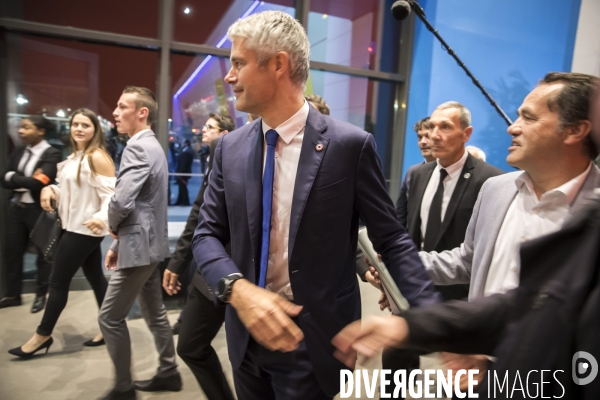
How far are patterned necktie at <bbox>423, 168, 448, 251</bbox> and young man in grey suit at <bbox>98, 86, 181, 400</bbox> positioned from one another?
1582mm

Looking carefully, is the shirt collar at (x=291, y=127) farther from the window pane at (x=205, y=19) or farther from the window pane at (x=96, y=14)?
the window pane at (x=96, y=14)

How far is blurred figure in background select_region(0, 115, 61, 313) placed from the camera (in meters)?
3.74

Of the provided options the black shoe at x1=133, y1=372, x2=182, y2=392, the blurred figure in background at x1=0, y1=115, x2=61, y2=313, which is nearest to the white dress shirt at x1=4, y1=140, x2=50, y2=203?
the blurred figure in background at x1=0, y1=115, x2=61, y2=313

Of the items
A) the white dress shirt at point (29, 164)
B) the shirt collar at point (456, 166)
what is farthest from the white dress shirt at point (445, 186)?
the white dress shirt at point (29, 164)

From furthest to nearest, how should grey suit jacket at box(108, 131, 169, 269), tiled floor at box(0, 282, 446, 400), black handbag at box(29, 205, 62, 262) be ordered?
1. black handbag at box(29, 205, 62, 262)
2. tiled floor at box(0, 282, 446, 400)
3. grey suit jacket at box(108, 131, 169, 269)

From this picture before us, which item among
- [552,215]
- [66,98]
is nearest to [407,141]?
[66,98]

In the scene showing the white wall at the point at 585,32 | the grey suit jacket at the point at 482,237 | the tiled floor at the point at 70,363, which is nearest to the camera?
the grey suit jacket at the point at 482,237

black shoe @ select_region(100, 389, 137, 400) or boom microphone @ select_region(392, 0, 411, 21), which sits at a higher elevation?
boom microphone @ select_region(392, 0, 411, 21)

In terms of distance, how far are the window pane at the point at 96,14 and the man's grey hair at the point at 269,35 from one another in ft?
12.5

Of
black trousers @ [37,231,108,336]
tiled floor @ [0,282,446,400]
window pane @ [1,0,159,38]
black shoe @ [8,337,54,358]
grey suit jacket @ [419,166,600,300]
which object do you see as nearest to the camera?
grey suit jacket @ [419,166,600,300]

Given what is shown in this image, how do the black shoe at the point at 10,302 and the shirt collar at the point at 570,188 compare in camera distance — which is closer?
the shirt collar at the point at 570,188

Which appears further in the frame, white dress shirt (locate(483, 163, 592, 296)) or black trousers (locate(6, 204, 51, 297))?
black trousers (locate(6, 204, 51, 297))

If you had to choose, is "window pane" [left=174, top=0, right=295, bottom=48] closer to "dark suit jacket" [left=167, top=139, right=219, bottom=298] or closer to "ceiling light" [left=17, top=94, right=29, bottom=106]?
"ceiling light" [left=17, top=94, right=29, bottom=106]

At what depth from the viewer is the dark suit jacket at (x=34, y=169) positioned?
370 centimetres
